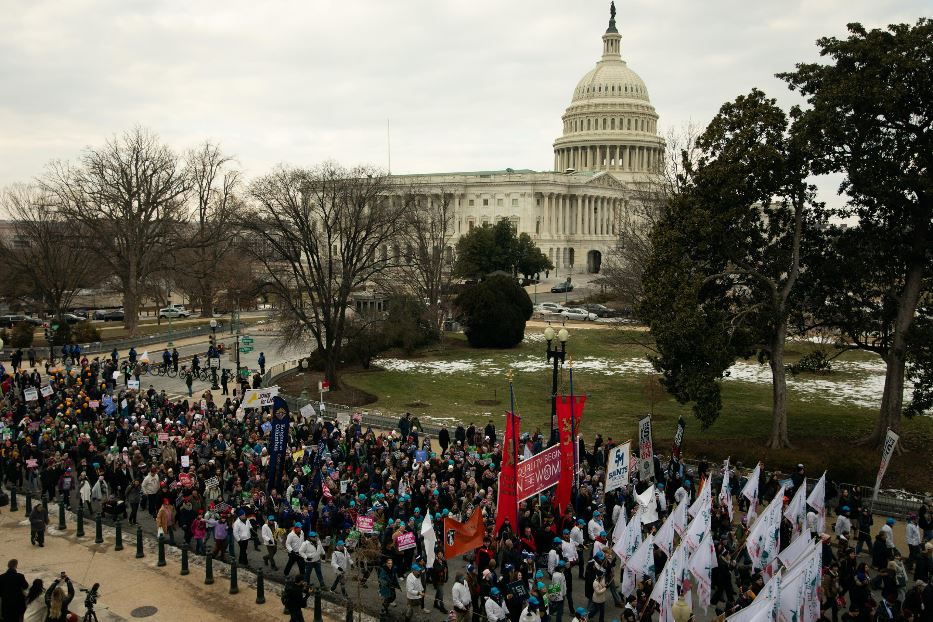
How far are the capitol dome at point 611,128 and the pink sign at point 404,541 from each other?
423 ft

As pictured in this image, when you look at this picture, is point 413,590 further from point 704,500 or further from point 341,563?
point 704,500

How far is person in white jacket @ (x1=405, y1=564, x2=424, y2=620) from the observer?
573 inches

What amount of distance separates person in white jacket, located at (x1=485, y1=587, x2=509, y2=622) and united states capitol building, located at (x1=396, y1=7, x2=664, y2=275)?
329ft

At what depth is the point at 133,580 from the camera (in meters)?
17.0

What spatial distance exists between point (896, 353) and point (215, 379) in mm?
29326

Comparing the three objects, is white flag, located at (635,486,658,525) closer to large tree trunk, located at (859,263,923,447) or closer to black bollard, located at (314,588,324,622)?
black bollard, located at (314,588,324,622)

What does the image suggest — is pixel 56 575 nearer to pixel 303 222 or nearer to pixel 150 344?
pixel 303 222

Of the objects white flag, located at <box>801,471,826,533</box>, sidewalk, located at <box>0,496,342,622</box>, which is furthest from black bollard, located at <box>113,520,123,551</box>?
white flag, located at <box>801,471,826,533</box>

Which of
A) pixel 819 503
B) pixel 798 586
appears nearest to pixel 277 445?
pixel 798 586

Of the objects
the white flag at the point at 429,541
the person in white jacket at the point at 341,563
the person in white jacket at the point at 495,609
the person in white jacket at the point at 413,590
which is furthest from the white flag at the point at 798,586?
the person in white jacket at the point at 341,563

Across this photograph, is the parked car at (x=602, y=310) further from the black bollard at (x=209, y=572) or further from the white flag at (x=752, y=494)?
the black bollard at (x=209, y=572)

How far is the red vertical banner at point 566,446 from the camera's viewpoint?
18798 mm

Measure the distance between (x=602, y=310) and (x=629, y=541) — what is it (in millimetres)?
59016

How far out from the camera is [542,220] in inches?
4968
